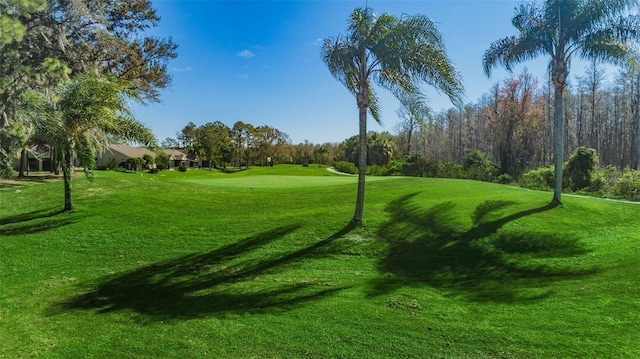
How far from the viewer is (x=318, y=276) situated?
7.71 meters

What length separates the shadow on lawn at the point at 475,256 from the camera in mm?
6879

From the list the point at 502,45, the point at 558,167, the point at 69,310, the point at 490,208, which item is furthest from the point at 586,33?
the point at 69,310

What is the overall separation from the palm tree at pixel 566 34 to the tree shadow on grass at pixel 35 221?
16469mm

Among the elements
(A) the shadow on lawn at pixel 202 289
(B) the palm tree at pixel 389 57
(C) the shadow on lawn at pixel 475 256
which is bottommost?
(A) the shadow on lawn at pixel 202 289

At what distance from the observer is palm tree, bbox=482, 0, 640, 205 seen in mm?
12000

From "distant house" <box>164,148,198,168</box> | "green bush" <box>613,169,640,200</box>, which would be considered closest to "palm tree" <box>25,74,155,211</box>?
"green bush" <box>613,169,640,200</box>

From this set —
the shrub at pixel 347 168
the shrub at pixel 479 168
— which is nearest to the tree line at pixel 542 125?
the shrub at pixel 479 168

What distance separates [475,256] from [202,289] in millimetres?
6300

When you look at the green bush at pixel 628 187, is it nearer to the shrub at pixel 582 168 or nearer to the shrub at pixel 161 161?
the shrub at pixel 582 168

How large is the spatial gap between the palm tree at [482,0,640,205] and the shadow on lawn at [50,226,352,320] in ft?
33.6

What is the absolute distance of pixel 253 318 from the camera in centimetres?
556

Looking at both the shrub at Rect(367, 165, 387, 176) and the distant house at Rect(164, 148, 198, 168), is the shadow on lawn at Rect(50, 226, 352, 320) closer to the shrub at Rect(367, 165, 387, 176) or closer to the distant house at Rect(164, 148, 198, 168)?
the shrub at Rect(367, 165, 387, 176)

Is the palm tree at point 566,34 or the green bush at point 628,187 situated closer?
the palm tree at point 566,34

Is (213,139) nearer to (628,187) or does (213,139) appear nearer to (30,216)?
(30,216)
